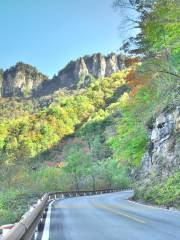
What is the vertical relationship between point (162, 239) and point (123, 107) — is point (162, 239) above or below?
below

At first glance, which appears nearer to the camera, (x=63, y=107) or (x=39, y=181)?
(x=39, y=181)

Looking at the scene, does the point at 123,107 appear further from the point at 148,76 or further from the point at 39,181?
the point at 39,181

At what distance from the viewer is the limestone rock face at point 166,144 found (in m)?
26.9

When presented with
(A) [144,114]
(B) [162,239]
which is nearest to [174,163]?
(A) [144,114]

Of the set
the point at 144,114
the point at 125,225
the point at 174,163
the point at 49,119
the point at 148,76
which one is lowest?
the point at 125,225

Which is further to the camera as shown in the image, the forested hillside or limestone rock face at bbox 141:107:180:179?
limestone rock face at bbox 141:107:180:179

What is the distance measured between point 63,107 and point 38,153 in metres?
36.9

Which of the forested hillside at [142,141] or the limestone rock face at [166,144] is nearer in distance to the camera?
the forested hillside at [142,141]

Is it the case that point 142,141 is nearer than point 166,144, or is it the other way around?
point 166,144

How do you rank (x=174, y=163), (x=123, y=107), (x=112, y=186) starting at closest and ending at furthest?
(x=174, y=163)
(x=123, y=107)
(x=112, y=186)

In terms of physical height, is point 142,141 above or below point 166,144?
above

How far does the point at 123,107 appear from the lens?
44188 mm

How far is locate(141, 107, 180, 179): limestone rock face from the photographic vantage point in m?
26.9

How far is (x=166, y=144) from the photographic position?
94.9 feet
